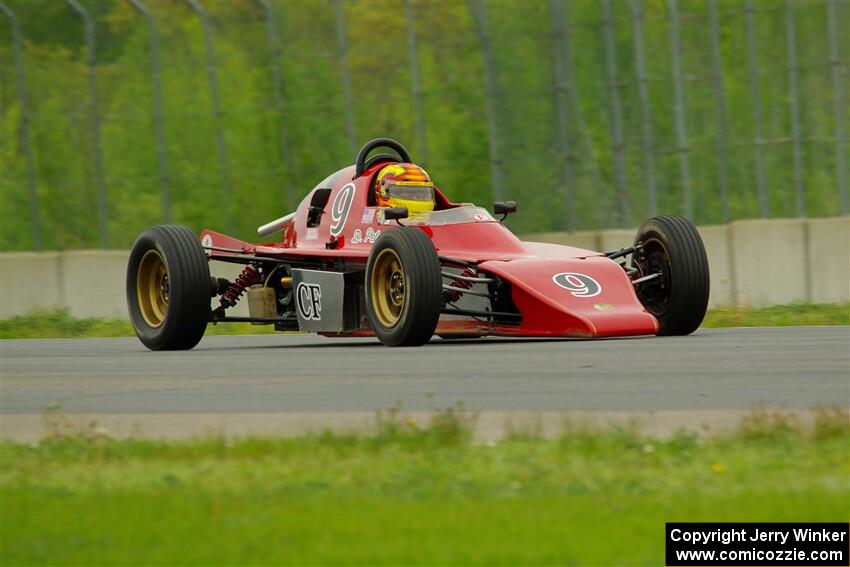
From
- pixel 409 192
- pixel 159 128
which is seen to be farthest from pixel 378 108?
pixel 409 192

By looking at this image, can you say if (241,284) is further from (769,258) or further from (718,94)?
(718,94)

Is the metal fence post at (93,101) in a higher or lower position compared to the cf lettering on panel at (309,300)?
higher

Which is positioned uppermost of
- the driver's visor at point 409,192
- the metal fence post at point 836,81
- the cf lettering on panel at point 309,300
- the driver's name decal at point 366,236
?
the metal fence post at point 836,81

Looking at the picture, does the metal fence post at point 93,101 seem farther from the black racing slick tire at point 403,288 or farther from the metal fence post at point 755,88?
the black racing slick tire at point 403,288

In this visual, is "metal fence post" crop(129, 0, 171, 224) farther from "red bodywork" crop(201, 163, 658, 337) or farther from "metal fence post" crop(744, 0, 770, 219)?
"metal fence post" crop(744, 0, 770, 219)

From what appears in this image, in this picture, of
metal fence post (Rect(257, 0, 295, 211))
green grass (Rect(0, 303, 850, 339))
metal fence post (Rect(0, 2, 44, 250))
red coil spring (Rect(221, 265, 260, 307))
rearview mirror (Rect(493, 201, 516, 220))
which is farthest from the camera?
metal fence post (Rect(0, 2, 44, 250))

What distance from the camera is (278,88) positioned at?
24594 mm

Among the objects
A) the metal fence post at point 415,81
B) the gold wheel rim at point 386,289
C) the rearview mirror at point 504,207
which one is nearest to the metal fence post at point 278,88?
the metal fence post at point 415,81

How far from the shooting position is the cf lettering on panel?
15.9 meters

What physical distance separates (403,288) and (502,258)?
103 centimetres

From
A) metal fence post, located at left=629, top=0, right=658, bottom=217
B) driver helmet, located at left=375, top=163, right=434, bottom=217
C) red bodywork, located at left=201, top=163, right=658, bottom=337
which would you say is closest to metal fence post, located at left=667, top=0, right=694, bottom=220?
metal fence post, located at left=629, top=0, right=658, bottom=217

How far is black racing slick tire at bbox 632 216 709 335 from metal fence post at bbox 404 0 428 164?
8547 millimetres

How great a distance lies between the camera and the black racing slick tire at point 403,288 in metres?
13.5

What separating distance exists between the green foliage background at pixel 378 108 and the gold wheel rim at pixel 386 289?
7860 mm
